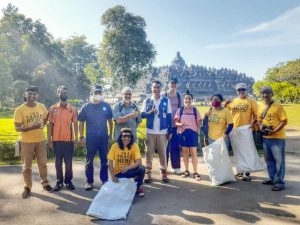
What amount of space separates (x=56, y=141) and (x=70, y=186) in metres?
0.99

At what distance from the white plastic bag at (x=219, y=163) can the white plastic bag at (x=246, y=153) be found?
20.9 inches

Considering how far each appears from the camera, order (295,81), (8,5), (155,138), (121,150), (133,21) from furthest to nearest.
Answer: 1. (295,81)
2. (8,5)
3. (133,21)
4. (155,138)
5. (121,150)

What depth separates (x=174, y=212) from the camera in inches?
190

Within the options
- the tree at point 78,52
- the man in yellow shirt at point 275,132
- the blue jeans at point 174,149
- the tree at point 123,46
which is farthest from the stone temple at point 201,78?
the man in yellow shirt at point 275,132

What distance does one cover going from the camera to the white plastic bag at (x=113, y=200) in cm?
453

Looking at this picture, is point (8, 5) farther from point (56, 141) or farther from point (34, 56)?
point (56, 141)

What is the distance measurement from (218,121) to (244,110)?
0.72 metres

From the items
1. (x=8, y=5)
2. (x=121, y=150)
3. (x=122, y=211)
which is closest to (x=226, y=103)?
(x=121, y=150)

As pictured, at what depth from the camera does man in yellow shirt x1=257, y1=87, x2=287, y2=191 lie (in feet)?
19.3

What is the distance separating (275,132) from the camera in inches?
232

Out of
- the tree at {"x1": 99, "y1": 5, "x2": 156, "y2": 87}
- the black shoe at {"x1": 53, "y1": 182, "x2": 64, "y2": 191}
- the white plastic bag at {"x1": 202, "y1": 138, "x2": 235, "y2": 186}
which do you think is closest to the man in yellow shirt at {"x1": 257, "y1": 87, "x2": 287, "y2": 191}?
the white plastic bag at {"x1": 202, "y1": 138, "x2": 235, "y2": 186}

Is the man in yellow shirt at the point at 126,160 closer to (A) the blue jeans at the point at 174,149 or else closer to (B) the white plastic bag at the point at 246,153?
(A) the blue jeans at the point at 174,149

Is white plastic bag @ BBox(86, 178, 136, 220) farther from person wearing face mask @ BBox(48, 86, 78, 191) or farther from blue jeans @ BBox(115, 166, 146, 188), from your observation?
person wearing face mask @ BBox(48, 86, 78, 191)

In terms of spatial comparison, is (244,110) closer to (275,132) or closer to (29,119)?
(275,132)
